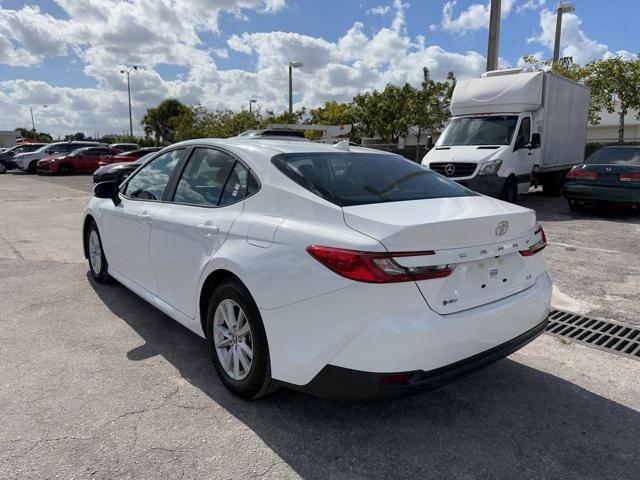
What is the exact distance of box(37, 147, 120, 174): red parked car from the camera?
26.1 meters

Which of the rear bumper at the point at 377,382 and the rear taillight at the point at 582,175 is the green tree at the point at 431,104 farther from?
the rear bumper at the point at 377,382

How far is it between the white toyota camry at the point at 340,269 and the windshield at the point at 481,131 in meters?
8.62

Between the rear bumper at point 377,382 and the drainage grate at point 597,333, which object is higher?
the rear bumper at point 377,382

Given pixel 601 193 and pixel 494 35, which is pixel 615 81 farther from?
pixel 601 193

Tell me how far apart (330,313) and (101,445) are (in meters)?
1.40

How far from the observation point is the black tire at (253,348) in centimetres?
283

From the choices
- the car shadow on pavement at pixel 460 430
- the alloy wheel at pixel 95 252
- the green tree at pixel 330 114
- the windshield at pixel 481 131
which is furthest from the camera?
the green tree at pixel 330 114

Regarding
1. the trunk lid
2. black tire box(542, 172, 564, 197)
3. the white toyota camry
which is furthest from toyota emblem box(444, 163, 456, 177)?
the trunk lid

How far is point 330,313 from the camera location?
2463mm

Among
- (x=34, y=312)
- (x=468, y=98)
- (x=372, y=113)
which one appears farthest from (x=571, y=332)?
(x=372, y=113)

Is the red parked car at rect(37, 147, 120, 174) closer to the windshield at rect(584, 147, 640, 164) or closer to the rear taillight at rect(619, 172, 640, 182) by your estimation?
the windshield at rect(584, 147, 640, 164)

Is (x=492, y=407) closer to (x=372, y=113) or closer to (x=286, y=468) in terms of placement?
(x=286, y=468)

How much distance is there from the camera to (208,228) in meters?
3.28

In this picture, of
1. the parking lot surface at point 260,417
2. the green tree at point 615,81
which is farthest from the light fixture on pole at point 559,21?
the parking lot surface at point 260,417
